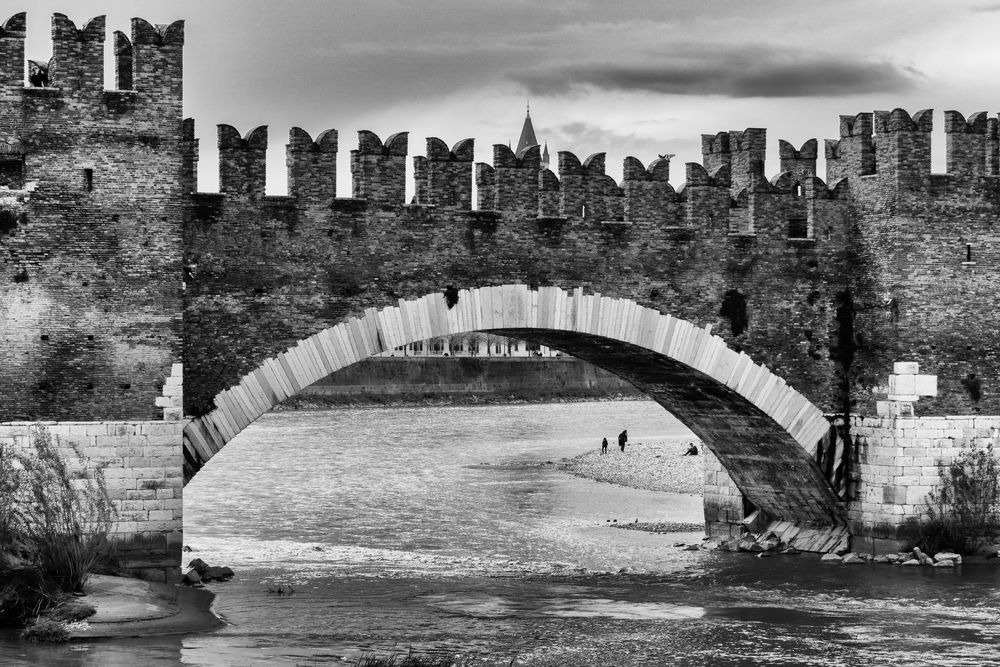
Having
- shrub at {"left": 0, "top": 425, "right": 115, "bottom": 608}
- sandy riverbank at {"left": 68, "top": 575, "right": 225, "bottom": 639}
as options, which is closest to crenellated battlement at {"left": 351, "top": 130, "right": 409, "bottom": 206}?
shrub at {"left": 0, "top": 425, "right": 115, "bottom": 608}

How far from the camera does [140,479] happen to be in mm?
17984

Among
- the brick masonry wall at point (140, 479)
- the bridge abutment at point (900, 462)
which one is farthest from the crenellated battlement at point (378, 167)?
the bridge abutment at point (900, 462)

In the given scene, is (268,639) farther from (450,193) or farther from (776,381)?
(776,381)

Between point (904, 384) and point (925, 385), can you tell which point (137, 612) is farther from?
point (925, 385)

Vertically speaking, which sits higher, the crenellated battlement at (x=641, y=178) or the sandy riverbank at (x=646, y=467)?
the crenellated battlement at (x=641, y=178)

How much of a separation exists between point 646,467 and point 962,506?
2156cm

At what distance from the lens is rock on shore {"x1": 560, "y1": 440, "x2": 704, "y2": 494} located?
1554 inches

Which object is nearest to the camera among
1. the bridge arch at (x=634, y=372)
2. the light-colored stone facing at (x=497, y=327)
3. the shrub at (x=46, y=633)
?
the shrub at (x=46, y=633)

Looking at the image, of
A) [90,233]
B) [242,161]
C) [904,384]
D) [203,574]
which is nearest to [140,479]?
[90,233]

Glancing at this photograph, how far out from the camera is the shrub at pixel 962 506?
2209 cm

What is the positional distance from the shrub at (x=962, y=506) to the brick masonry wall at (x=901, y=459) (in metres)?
0.15

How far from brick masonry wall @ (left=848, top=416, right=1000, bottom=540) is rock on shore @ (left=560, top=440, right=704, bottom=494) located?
1444 centimetres

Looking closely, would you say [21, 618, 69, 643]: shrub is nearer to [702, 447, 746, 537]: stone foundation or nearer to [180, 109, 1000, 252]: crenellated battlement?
[180, 109, 1000, 252]: crenellated battlement

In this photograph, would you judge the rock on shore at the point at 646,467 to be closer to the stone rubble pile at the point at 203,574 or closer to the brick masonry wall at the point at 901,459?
the brick masonry wall at the point at 901,459
